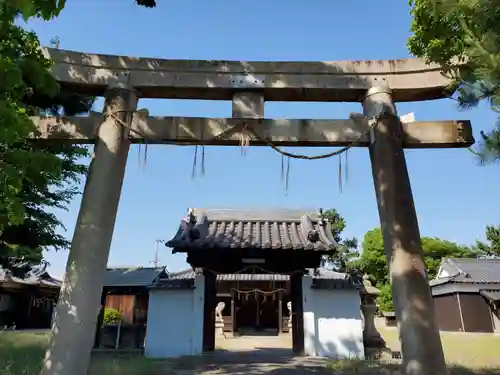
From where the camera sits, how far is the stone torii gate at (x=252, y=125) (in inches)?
195

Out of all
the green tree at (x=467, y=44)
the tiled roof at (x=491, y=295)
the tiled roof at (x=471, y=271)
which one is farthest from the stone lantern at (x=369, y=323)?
the tiled roof at (x=471, y=271)

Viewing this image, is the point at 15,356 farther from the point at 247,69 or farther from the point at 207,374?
the point at 247,69

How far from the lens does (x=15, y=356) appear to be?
770 cm

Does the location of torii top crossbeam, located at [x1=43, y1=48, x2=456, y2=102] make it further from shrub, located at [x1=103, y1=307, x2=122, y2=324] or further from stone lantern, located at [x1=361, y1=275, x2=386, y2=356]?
shrub, located at [x1=103, y1=307, x2=122, y2=324]

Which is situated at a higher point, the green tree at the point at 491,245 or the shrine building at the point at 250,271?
the green tree at the point at 491,245

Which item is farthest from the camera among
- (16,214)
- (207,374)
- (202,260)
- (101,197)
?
(202,260)

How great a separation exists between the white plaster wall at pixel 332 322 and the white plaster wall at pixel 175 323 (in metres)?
3.11

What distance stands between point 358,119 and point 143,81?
127 inches

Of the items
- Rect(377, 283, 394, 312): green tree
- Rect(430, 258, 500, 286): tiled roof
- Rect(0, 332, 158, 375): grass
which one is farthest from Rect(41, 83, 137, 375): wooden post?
Rect(377, 283, 394, 312): green tree

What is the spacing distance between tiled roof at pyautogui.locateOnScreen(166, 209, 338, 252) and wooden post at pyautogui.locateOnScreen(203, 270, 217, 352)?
3.88 ft

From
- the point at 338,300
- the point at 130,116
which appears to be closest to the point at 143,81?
the point at 130,116

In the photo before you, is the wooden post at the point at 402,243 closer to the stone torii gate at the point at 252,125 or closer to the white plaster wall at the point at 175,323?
the stone torii gate at the point at 252,125

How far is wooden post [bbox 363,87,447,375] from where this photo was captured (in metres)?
4.63

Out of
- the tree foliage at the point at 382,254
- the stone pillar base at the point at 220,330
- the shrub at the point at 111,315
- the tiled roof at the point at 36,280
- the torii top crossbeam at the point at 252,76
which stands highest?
the tree foliage at the point at 382,254
